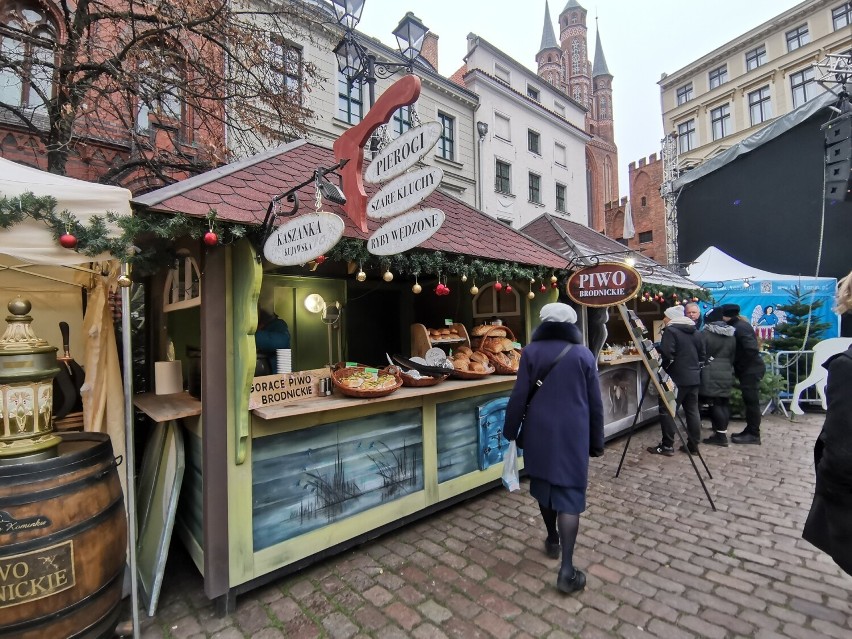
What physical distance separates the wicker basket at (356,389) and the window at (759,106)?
3542 centimetres

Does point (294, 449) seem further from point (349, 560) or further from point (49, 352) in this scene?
point (49, 352)

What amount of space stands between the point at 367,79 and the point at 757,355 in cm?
672

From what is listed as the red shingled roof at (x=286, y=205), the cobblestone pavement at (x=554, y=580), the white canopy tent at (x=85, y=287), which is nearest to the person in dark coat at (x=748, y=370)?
the cobblestone pavement at (x=554, y=580)

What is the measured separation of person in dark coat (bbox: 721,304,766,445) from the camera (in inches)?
241

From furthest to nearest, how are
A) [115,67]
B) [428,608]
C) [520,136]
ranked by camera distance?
[520,136] → [115,67] → [428,608]

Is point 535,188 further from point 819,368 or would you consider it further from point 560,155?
point 819,368

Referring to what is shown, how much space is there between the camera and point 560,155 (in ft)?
76.6

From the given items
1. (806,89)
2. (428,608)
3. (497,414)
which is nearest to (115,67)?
(497,414)

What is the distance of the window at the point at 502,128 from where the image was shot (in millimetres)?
19500

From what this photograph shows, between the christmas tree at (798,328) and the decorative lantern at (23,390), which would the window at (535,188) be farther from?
the decorative lantern at (23,390)

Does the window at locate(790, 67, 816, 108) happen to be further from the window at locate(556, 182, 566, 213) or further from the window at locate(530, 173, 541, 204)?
the window at locate(530, 173, 541, 204)

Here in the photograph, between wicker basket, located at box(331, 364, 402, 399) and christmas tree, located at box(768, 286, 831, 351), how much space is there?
911 cm

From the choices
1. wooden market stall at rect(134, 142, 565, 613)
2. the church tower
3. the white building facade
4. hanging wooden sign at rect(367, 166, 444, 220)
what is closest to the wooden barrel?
wooden market stall at rect(134, 142, 565, 613)

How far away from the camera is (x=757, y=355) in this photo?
20.1 feet
